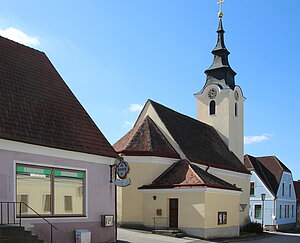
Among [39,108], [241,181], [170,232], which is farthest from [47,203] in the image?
[241,181]

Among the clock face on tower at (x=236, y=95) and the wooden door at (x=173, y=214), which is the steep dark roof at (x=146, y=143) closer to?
the wooden door at (x=173, y=214)

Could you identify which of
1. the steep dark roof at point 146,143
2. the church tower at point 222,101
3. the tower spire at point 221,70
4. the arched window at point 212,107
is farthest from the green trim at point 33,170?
the tower spire at point 221,70

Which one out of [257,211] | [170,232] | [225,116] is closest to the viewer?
[170,232]

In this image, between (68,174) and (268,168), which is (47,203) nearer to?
(68,174)

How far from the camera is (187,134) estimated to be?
28.0 m

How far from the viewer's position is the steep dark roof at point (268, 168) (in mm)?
40625

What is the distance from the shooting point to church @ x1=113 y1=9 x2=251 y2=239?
818 inches

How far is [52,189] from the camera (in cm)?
1326

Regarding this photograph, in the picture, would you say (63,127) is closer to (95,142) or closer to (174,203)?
(95,142)

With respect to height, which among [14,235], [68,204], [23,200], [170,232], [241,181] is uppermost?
[23,200]

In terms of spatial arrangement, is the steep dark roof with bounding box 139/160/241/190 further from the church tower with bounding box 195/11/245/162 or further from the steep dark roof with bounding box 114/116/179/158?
the church tower with bounding box 195/11/245/162

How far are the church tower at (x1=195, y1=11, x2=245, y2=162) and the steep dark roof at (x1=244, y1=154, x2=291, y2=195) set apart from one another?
6.81 m

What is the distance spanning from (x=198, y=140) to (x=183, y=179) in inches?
308

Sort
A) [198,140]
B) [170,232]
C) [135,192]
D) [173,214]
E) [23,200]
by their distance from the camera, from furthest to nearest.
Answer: [198,140] → [135,192] → [173,214] → [170,232] → [23,200]
